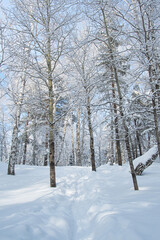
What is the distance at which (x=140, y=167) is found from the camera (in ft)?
23.8

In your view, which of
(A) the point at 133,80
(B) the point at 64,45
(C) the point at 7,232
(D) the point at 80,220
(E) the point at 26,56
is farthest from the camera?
(B) the point at 64,45

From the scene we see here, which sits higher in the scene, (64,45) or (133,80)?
(64,45)

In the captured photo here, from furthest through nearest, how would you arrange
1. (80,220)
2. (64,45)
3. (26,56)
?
1. (64,45)
2. (26,56)
3. (80,220)

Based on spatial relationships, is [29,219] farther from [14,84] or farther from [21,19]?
[14,84]

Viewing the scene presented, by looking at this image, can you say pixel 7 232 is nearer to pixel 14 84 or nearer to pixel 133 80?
pixel 133 80

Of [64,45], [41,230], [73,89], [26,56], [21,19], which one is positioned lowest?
[41,230]

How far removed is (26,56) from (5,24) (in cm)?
214

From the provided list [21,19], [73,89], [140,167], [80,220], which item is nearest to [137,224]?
[80,220]

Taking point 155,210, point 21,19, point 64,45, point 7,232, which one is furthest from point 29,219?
point 21,19

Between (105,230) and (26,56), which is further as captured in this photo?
(26,56)

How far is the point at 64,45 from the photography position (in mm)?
5766

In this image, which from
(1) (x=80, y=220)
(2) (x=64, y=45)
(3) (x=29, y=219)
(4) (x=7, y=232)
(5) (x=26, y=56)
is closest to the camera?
(4) (x=7, y=232)

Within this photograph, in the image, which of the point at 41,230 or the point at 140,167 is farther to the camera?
the point at 140,167

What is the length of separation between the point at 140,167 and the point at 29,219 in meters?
6.57
